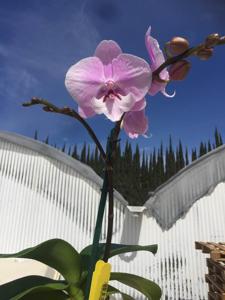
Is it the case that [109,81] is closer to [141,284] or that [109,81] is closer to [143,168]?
[141,284]

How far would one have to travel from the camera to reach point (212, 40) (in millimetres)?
311

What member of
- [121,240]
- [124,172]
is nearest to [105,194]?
[121,240]

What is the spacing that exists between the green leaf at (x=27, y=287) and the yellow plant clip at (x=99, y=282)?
144 millimetres

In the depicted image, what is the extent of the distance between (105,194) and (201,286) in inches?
100

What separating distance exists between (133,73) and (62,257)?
0.28 m

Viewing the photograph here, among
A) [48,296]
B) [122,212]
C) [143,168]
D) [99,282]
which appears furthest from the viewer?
[143,168]

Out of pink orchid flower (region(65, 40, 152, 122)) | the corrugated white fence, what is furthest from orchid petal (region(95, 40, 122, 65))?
the corrugated white fence

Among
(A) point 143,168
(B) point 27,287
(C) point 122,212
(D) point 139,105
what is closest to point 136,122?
(D) point 139,105

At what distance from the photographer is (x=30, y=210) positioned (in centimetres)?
298

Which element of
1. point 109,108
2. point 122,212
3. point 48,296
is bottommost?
point 48,296

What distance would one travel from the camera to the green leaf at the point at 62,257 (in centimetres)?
46

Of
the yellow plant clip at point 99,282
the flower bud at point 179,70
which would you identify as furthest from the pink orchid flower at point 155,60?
the yellow plant clip at point 99,282

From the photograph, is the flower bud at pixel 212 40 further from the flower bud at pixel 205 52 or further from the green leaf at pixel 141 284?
the green leaf at pixel 141 284

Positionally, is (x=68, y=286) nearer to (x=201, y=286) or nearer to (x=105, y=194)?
(x=105, y=194)
